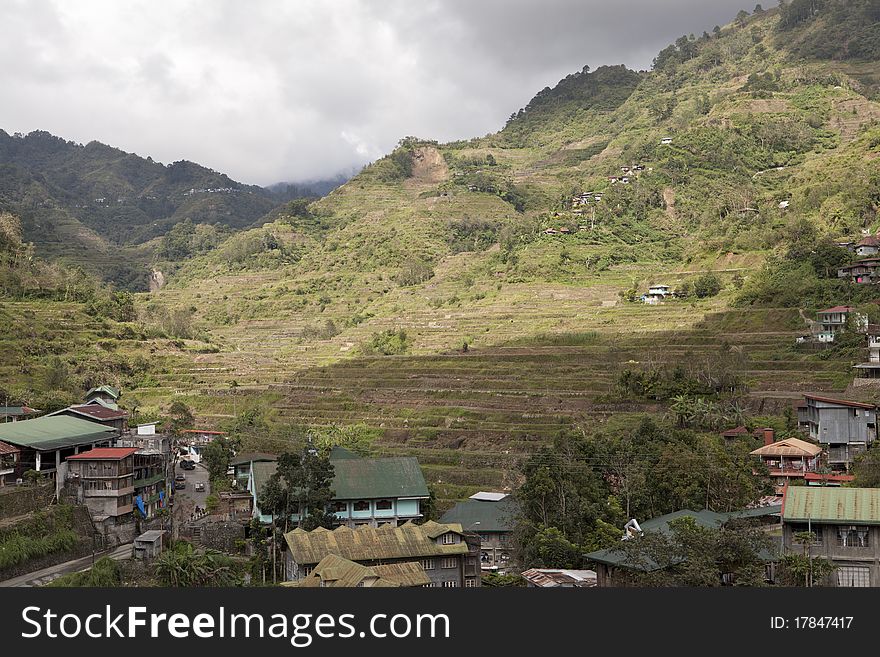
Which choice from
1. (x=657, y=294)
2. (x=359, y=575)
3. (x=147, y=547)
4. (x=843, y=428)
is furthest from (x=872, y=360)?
(x=147, y=547)

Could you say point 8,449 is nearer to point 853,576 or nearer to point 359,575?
point 359,575

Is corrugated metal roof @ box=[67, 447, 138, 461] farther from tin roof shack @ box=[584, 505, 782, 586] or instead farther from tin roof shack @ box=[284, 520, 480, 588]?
tin roof shack @ box=[584, 505, 782, 586]

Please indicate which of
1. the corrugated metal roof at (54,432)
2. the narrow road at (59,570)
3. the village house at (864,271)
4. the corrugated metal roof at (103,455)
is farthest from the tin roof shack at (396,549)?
the village house at (864,271)

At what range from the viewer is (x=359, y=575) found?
65.9ft

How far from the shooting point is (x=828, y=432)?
112ft

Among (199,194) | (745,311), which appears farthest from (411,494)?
(199,194)

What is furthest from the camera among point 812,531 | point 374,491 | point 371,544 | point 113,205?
point 113,205

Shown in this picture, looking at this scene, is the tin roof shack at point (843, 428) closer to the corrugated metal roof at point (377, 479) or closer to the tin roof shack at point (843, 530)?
the tin roof shack at point (843, 530)

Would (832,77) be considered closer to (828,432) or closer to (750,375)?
(750,375)

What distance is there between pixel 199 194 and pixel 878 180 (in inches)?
5630

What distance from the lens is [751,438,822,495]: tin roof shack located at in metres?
32.6

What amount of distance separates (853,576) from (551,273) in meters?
52.9

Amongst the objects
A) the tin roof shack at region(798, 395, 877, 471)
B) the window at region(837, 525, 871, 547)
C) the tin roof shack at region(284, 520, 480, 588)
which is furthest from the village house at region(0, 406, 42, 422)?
the tin roof shack at region(798, 395, 877, 471)

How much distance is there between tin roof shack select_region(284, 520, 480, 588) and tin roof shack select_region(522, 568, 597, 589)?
1742mm
